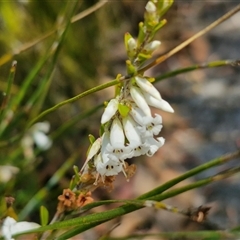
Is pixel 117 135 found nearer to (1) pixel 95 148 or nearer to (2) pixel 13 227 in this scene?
(1) pixel 95 148

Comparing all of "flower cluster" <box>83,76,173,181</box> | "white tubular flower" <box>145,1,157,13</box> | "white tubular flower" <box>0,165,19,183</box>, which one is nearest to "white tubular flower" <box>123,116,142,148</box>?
"flower cluster" <box>83,76,173,181</box>

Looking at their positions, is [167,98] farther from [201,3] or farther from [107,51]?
[201,3]

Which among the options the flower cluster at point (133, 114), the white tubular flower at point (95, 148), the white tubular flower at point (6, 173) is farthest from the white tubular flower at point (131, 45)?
the white tubular flower at point (6, 173)

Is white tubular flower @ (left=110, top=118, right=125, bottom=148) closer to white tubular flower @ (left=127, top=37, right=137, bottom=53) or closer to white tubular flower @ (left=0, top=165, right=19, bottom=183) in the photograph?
white tubular flower @ (left=127, top=37, right=137, bottom=53)

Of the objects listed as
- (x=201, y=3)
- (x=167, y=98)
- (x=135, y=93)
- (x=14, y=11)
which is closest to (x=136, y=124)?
(x=135, y=93)

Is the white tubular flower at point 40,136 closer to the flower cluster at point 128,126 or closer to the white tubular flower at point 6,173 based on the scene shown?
the white tubular flower at point 6,173

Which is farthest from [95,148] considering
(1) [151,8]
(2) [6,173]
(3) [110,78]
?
(3) [110,78]
